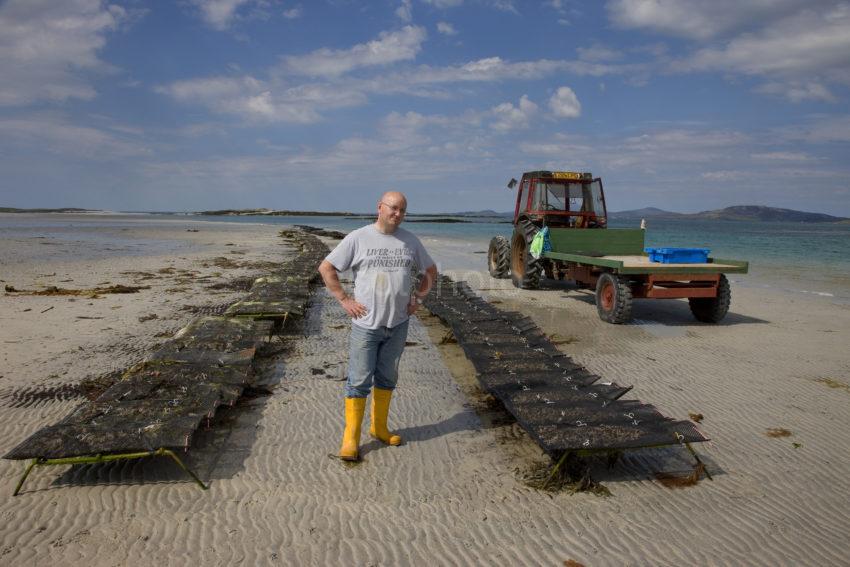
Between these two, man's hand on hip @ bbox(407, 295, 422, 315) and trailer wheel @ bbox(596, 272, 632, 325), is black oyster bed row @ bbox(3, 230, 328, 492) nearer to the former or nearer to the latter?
man's hand on hip @ bbox(407, 295, 422, 315)

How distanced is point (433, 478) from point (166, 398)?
2154 millimetres

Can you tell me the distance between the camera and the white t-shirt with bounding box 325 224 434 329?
3664mm

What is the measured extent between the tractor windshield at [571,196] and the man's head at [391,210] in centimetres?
872

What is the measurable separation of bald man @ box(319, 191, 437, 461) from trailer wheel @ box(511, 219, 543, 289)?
25.7ft

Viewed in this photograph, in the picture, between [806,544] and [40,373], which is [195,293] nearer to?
[40,373]

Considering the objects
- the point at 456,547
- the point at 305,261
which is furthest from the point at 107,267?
the point at 456,547

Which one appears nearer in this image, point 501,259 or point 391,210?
point 391,210

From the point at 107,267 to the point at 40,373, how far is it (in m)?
10.3

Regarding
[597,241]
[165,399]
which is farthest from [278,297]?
[597,241]

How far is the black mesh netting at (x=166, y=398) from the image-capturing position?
3.42 metres

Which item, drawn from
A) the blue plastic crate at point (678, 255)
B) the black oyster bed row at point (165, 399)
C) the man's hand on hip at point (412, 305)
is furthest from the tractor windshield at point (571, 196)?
the man's hand on hip at point (412, 305)

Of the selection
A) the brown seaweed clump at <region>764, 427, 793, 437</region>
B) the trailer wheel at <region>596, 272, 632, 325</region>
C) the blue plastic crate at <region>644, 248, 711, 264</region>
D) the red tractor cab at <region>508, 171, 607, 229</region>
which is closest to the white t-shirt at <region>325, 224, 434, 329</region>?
the brown seaweed clump at <region>764, 427, 793, 437</region>

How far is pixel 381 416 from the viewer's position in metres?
4.09

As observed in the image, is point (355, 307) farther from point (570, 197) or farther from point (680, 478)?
point (570, 197)
